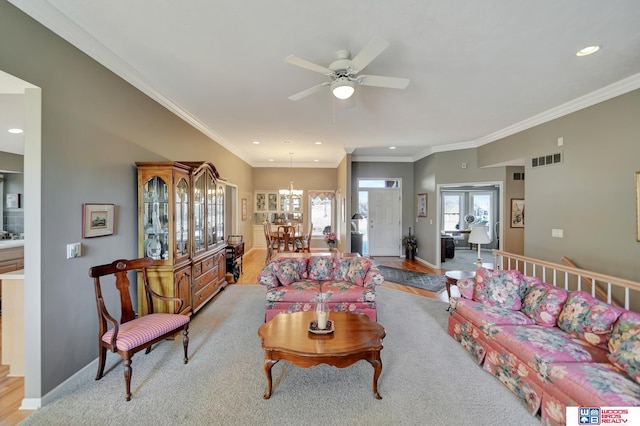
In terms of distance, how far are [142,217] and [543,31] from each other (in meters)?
4.31

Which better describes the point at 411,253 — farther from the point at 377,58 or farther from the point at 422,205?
the point at 377,58

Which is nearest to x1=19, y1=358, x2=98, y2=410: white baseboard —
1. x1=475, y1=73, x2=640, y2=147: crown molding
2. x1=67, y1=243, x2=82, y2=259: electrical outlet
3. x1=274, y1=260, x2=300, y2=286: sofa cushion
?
x1=67, y1=243, x2=82, y2=259: electrical outlet

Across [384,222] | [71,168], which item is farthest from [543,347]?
[384,222]

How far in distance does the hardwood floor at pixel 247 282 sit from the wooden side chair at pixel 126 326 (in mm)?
491

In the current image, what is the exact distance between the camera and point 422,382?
229 cm

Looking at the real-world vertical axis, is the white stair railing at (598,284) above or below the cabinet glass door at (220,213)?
below

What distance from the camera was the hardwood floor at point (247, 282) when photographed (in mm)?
1910

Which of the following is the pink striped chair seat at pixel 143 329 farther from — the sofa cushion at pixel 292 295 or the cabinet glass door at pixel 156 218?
the sofa cushion at pixel 292 295

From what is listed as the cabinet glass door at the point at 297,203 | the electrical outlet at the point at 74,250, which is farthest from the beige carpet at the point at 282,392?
the cabinet glass door at the point at 297,203

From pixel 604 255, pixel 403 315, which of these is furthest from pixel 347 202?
pixel 604 255

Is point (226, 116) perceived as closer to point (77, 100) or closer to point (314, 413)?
point (77, 100)

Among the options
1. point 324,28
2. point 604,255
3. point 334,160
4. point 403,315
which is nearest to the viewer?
point 324,28

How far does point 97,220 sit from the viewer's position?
2520 mm

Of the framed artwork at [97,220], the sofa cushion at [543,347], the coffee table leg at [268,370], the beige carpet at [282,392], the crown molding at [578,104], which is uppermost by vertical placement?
the crown molding at [578,104]
